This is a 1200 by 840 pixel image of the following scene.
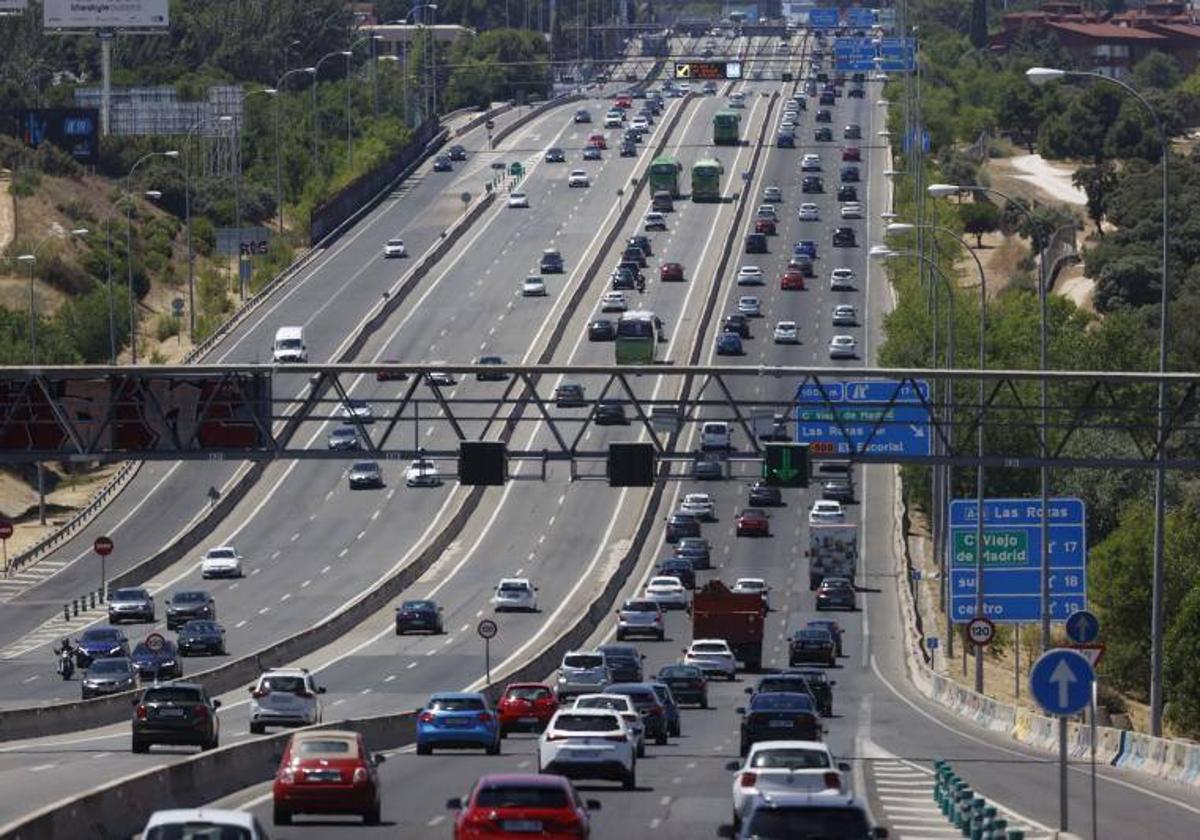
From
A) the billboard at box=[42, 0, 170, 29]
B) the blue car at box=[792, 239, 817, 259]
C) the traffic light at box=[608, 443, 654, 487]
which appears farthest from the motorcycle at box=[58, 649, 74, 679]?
the billboard at box=[42, 0, 170, 29]

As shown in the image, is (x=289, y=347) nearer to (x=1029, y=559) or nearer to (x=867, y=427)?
(x=867, y=427)

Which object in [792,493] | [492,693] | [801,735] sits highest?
[801,735]

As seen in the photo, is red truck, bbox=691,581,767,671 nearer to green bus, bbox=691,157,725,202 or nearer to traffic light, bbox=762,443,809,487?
traffic light, bbox=762,443,809,487

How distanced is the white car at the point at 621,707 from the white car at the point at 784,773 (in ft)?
29.8

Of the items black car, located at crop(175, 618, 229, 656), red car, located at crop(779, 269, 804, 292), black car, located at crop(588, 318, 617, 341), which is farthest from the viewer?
red car, located at crop(779, 269, 804, 292)

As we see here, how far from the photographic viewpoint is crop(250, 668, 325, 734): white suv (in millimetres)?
55406

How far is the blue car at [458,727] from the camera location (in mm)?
52062

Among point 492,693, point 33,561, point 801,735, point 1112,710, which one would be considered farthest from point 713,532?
→ point 801,735

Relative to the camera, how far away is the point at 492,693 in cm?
6556

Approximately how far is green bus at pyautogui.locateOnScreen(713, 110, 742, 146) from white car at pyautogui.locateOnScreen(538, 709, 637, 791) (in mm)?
146502

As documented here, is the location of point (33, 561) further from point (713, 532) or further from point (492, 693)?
point (492, 693)

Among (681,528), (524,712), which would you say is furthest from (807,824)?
(681,528)

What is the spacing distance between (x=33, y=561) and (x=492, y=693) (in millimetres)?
40105

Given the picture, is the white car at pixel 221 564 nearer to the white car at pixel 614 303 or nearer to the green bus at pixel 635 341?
the green bus at pixel 635 341
